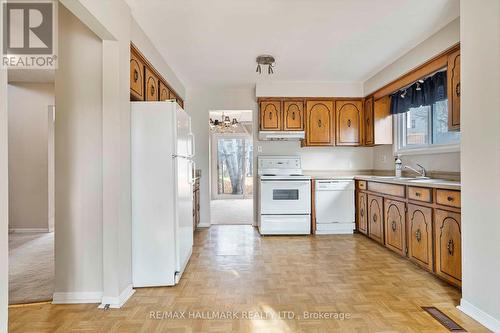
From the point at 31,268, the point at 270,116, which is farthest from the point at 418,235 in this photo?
the point at 31,268

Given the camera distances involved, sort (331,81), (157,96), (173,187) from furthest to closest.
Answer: (331,81)
(157,96)
(173,187)

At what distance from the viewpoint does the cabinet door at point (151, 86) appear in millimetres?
3113

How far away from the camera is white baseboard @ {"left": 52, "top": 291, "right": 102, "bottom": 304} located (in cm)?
225

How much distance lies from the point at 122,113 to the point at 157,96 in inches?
48.8

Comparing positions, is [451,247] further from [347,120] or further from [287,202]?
[347,120]

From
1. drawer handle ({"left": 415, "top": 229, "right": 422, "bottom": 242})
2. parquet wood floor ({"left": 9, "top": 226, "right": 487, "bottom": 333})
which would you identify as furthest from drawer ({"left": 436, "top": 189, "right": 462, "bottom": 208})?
parquet wood floor ({"left": 9, "top": 226, "right": 487, "bottom": 333})

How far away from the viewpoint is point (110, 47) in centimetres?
218

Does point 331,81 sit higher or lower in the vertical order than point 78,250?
higher

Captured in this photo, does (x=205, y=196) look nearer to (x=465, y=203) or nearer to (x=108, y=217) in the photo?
(x=108, y=217)

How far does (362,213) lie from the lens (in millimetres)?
4238

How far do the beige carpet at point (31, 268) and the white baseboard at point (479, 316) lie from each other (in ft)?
10.3

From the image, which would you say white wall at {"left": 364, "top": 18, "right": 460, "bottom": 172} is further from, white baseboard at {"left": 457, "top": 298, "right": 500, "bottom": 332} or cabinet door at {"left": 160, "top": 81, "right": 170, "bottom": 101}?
cabinet door at {"left": 160, "top": 81, "right": 170, "bottom": 101}

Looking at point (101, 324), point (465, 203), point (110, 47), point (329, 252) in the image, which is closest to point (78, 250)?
point (101, 324)

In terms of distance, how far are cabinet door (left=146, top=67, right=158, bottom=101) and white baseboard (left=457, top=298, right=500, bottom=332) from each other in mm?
3315
